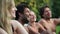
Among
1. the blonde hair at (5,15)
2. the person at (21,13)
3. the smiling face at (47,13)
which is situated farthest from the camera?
the smiling face at (47,13)

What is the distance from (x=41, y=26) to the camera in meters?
6.05

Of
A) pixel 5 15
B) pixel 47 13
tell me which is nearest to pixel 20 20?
pixel 47 13

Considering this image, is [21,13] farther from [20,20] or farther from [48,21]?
[48,21]

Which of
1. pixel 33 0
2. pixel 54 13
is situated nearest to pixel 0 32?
pixel 33 0

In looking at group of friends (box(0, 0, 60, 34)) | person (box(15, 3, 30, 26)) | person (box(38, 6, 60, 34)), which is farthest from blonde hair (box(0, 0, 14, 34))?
person (box(38, 6, 60, 34))

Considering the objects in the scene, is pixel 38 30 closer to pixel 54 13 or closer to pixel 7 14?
pixel 7 14

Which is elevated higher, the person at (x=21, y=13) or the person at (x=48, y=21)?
the person at (x=21, y=13)

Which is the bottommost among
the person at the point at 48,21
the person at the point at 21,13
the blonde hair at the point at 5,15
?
the person at the point at 48,21

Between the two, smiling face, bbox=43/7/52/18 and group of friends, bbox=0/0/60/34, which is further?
smiling face, bbox=43/7/52/18

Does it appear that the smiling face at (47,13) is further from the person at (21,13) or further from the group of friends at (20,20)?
the person at (21,13)

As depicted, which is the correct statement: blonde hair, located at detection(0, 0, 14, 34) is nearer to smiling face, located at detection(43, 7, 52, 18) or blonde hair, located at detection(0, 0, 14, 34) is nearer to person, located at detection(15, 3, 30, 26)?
person, located at detection(15, 3, 30, 26)

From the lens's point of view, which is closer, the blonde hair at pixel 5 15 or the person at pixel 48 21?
the blonde hair at pixel 5 15

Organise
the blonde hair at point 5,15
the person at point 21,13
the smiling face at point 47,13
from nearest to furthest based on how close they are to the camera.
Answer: the blonde hair at point 5,15, the person at point 21,13, the smiling face at point 47,13

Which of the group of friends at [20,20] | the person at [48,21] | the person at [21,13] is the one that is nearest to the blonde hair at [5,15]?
the group of friends at [20,20]
